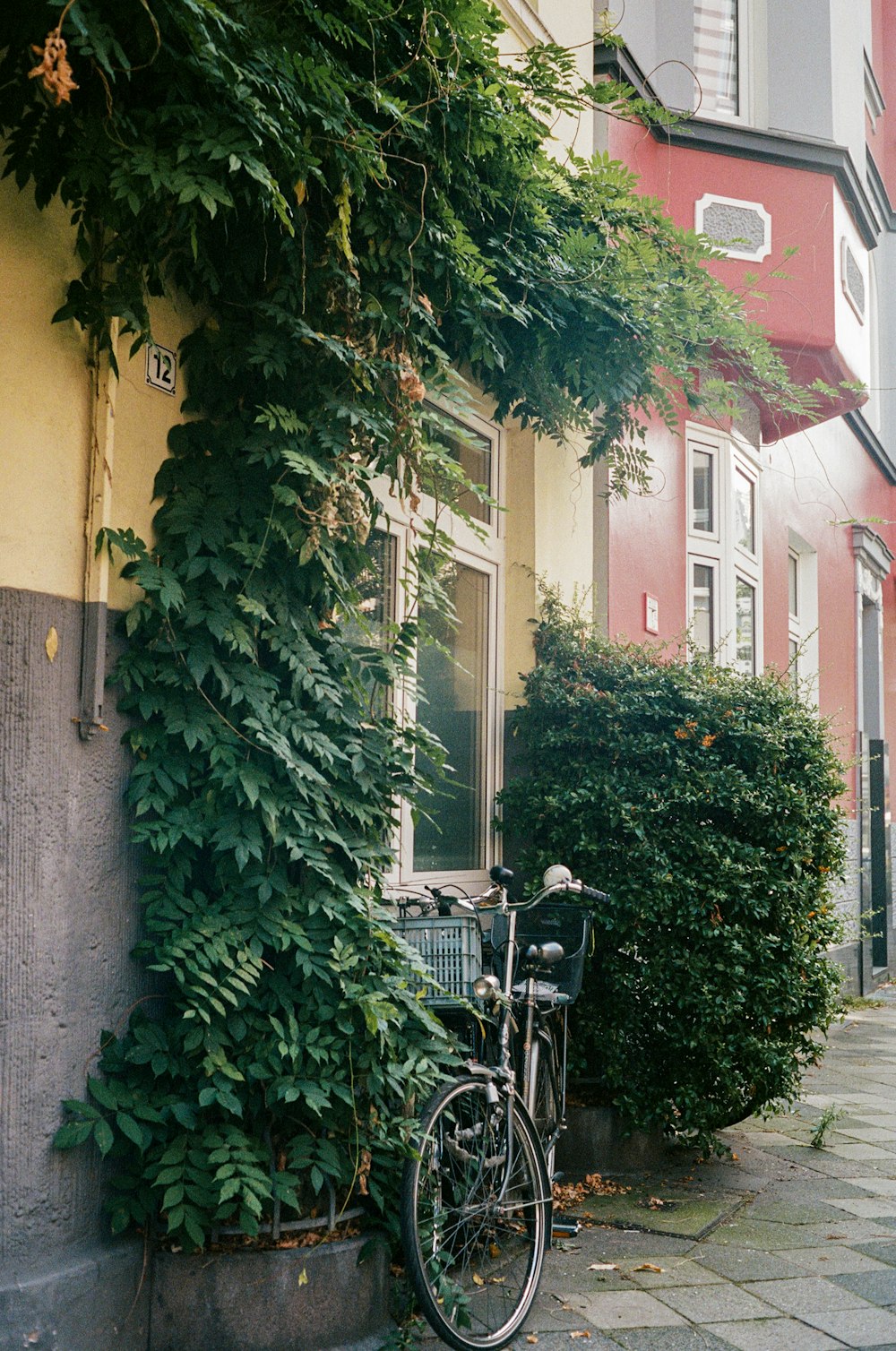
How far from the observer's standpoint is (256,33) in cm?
307

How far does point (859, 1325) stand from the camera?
12.6 feet

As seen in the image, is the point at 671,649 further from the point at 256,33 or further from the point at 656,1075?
the point at 256,33

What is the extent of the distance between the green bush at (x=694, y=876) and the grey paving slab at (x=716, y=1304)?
1.13 metres

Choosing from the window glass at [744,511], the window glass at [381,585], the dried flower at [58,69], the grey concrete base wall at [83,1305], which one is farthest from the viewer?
the window glass at [744,511]

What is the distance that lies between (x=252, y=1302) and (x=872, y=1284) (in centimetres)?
214

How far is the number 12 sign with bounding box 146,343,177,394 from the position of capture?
3.66m

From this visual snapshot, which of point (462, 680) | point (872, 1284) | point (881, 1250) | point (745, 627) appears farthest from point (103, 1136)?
point (745, 627)

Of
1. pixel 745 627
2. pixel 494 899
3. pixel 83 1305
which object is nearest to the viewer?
pixel 83 1305

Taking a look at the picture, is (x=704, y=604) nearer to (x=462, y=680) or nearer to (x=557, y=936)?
(x=462, y=680)

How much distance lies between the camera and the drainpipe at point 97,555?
336 centimetres

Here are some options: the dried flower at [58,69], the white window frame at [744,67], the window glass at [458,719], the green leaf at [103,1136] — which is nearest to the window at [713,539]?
the white window frame at [744,67]

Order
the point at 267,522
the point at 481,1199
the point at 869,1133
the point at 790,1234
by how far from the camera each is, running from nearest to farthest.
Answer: the point at 267,522
the point at 481,1199
the point at 790,1234
the point at 869,1133

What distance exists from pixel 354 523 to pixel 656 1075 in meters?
2.89

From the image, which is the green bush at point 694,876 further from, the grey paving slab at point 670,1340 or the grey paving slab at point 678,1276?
the grey paving slab at point 670,1340
